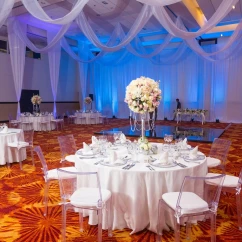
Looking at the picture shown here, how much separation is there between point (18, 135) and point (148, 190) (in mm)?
3789

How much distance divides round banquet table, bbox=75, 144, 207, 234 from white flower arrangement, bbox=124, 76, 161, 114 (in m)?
0.69

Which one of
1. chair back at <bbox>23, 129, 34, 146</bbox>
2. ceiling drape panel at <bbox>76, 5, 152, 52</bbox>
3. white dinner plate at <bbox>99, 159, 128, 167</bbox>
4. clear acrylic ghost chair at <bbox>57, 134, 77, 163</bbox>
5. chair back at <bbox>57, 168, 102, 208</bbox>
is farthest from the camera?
ceiling drape panel at <bbox>76, 5, 152, 52</bbox>

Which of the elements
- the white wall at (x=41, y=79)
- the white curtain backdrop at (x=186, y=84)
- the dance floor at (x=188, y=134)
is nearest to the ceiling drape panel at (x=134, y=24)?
the dance floor at (x=188, y=134)

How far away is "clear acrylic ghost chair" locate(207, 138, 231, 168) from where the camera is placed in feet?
11.8

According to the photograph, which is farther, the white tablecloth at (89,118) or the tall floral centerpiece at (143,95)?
the white tablecloth at (89,118)

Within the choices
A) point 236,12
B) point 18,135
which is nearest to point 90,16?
point 236,12

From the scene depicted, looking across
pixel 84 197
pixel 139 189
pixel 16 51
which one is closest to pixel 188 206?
pixel 139 189

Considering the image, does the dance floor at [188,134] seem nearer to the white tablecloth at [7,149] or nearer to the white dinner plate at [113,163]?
the white tablecloth at [7,149]

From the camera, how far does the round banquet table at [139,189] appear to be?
2.56 meters

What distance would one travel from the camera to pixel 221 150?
152 inches

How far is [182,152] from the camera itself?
323cm

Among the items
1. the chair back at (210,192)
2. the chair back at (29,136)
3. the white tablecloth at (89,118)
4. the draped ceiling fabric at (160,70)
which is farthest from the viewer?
the white tablecloth at (89,118)

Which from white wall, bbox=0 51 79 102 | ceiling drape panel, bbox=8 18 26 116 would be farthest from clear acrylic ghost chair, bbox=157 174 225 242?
white wall, bbox=0 51 79 102

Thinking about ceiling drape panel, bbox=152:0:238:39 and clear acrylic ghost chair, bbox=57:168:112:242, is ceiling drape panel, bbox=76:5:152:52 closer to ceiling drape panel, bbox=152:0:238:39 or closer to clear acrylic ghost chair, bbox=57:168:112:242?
ceiling drape panel, bbox=152:0:238:39
